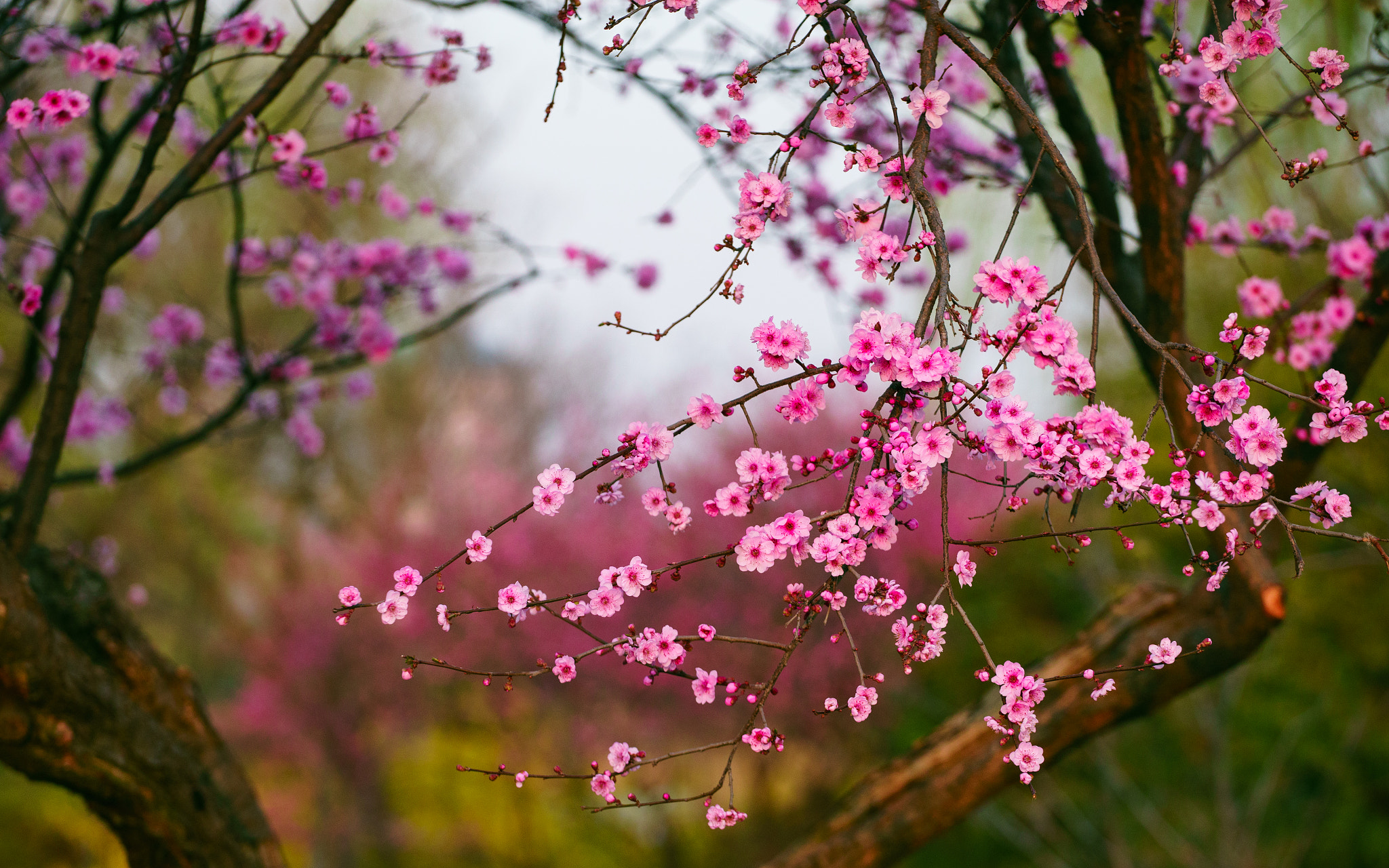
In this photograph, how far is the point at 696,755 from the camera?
9.82 metres

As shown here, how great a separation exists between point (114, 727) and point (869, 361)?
210cm

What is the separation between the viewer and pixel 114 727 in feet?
7.71

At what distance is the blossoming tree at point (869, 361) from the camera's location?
144cm

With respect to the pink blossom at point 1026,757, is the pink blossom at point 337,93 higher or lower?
higher

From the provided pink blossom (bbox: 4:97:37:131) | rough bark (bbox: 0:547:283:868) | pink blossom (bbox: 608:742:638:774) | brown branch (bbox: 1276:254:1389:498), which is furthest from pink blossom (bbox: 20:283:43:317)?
brown branch (bbox: 1276:254:1389:498)

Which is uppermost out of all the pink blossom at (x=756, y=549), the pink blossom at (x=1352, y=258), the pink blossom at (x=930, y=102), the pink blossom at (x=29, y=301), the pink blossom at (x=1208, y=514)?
the pink blossom at (x=29, y=301)

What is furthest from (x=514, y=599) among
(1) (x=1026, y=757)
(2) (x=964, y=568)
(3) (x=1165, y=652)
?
(3) (x=1165, y=652)

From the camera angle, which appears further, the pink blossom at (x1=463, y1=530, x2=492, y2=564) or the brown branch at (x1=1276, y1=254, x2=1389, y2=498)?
the brown branch at (x1=1276, y1=254, x2=1389, y2=498)

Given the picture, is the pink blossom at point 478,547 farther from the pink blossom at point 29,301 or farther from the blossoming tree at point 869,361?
the pink blossom at point 29,301

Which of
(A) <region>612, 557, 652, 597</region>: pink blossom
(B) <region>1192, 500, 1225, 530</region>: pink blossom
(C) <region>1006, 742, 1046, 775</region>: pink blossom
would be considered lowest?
(C) <region>1006, 742, 1046, 775</region>: pink blossom

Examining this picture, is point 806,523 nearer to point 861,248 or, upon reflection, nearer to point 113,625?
point 861,248

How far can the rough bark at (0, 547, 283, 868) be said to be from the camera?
6.99 feet

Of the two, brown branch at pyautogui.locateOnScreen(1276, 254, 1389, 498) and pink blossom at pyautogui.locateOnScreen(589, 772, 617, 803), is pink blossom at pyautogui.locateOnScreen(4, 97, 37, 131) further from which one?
brown branch at pyautogui.locateOnScreen(1276, 254, 1389, 498)

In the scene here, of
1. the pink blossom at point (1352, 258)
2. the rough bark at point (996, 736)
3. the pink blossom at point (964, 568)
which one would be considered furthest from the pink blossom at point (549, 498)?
the pink blossom at point (1352, 258)
